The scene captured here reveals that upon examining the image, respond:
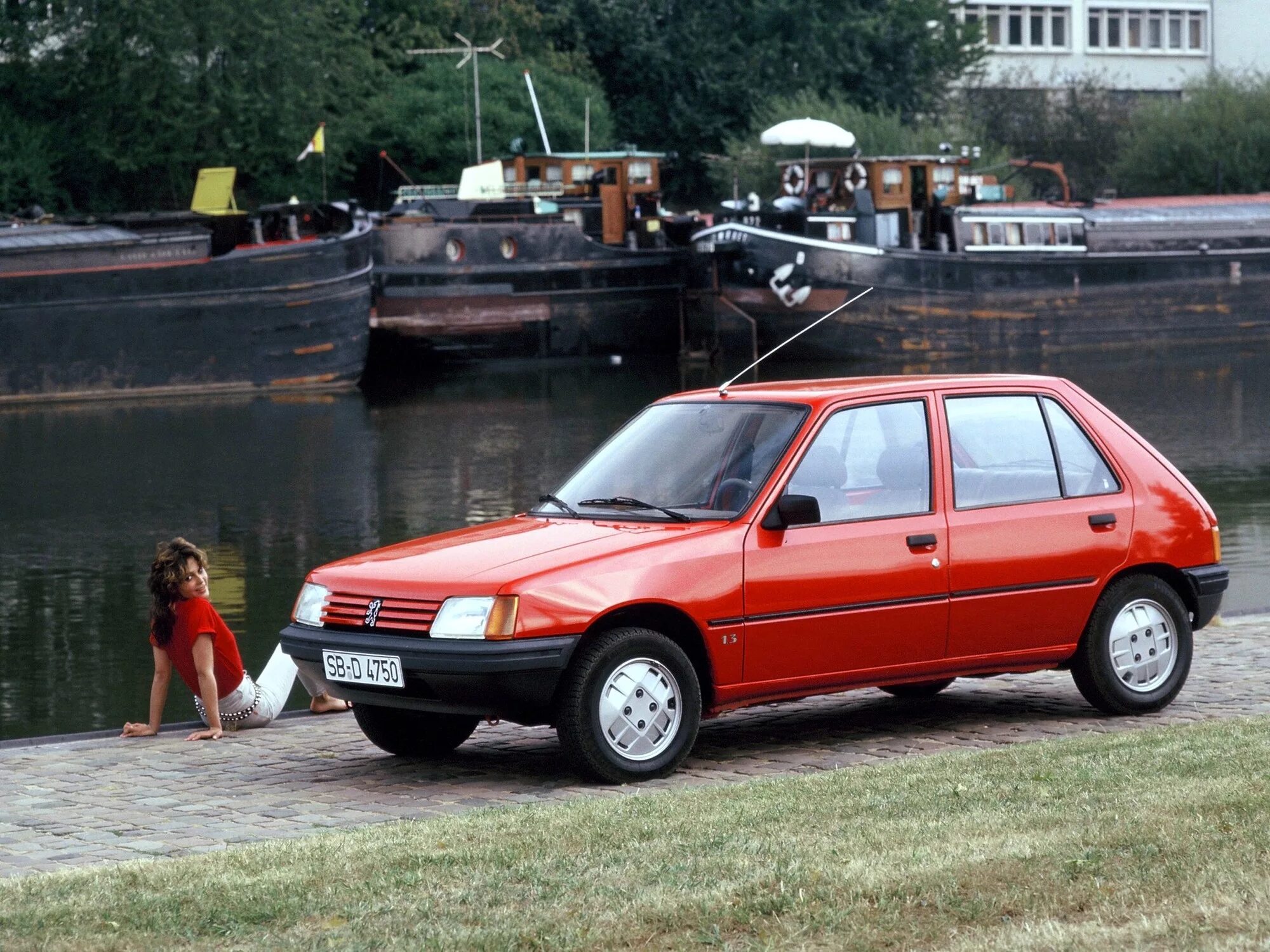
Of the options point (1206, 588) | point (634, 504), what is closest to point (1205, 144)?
point (1206, 588)

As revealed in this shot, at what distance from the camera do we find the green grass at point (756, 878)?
503 cm

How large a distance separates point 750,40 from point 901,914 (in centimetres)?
7061

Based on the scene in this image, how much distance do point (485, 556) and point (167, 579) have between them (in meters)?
2.14

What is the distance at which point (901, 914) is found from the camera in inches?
202

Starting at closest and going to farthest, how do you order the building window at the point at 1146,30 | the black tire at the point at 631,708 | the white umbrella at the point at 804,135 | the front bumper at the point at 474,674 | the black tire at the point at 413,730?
the front bumper at the point at 474,674
the black tire at the point at 631,708
the black tire at the point at 413,730
the white umbrella at the point at 804,135
the building window at the point at 1146,30

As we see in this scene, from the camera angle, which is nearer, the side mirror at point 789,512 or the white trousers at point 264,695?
the side mirror at point 789,512

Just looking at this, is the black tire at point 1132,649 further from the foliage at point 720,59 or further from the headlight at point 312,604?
the foliage at point 720,59

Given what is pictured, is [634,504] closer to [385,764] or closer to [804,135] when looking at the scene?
[385,764]

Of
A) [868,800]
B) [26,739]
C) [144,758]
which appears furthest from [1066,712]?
[26,739]

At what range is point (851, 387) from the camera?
912 cm

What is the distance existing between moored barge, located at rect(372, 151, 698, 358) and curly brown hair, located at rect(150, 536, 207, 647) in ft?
132

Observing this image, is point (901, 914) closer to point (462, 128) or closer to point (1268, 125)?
point (462, 128)

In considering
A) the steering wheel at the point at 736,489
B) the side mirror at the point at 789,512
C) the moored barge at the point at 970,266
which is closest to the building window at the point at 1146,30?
the moored barge at the point at 970,266

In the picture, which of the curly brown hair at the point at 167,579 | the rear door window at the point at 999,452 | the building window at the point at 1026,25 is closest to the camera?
the rear door window at the point at 999,452
